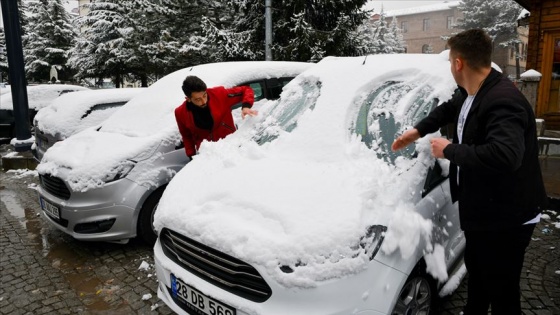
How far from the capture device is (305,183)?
235 centimetres

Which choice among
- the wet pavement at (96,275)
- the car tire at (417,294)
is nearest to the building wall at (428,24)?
the wet pavement at (96,275)

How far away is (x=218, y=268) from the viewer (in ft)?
7.18

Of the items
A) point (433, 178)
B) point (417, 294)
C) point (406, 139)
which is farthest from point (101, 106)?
point (417, 294)

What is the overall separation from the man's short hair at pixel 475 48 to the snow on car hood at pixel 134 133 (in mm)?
2939

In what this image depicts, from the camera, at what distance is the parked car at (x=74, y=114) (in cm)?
682

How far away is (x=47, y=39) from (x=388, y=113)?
32034 millimetres

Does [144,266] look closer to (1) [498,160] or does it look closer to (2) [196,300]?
(2) [196,300]

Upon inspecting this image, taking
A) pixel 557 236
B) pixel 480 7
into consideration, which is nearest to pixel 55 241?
pixel 557 236

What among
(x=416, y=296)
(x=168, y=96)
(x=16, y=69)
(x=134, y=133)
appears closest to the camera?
(x=416, y=296)

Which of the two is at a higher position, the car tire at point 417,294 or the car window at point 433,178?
the car window at point 433,178

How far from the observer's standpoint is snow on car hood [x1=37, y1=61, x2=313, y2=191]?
12.7 feet

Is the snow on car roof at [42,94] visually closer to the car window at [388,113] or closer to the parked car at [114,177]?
the parked car at [114,177]

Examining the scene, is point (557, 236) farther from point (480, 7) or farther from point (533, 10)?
point (480, 7)

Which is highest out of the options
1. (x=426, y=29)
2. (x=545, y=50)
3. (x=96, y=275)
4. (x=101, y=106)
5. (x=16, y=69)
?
(x=426, y=29)
